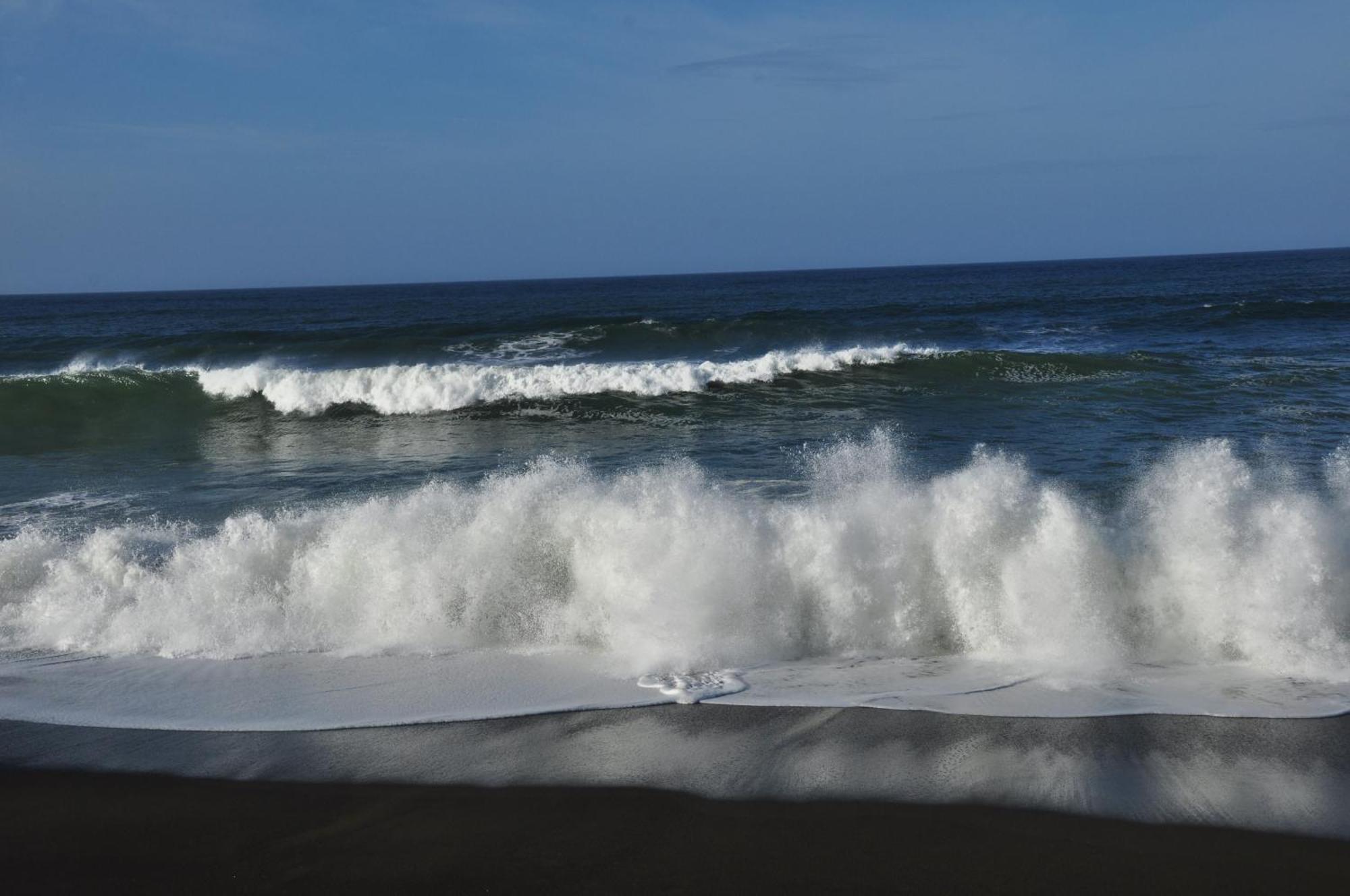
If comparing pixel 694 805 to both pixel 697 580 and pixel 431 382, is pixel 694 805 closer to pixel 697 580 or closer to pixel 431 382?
pixel 697 580

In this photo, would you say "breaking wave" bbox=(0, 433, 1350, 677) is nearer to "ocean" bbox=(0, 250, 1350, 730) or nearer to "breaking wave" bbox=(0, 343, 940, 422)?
"ocean" bbox=(0, 250, 1350, 730)

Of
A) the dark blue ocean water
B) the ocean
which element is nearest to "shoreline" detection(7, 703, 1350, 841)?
the ocean

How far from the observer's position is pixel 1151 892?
10.5 ft

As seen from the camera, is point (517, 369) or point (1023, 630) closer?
point (1023, 630)

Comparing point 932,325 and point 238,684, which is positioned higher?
point 932,325

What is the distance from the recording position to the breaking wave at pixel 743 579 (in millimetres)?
5465

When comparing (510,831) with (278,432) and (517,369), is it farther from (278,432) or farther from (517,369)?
(517,369)

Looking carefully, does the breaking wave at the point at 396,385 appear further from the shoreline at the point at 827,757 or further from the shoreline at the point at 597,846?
the shoreline at the point at 597,846

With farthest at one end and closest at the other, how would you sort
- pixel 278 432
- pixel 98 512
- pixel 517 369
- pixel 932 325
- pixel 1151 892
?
1. pixel 932 325
2. pixel 517 369
3. pixel 278 432
4. pixel 98 512
5. pixel 1151 892

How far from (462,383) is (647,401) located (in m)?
3.30

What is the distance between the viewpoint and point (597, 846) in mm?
3564

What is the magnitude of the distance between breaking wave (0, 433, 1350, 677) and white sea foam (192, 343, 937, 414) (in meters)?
9.61

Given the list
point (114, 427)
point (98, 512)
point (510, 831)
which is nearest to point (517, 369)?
point (114, 427)

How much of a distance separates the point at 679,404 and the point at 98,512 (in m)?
8.43
